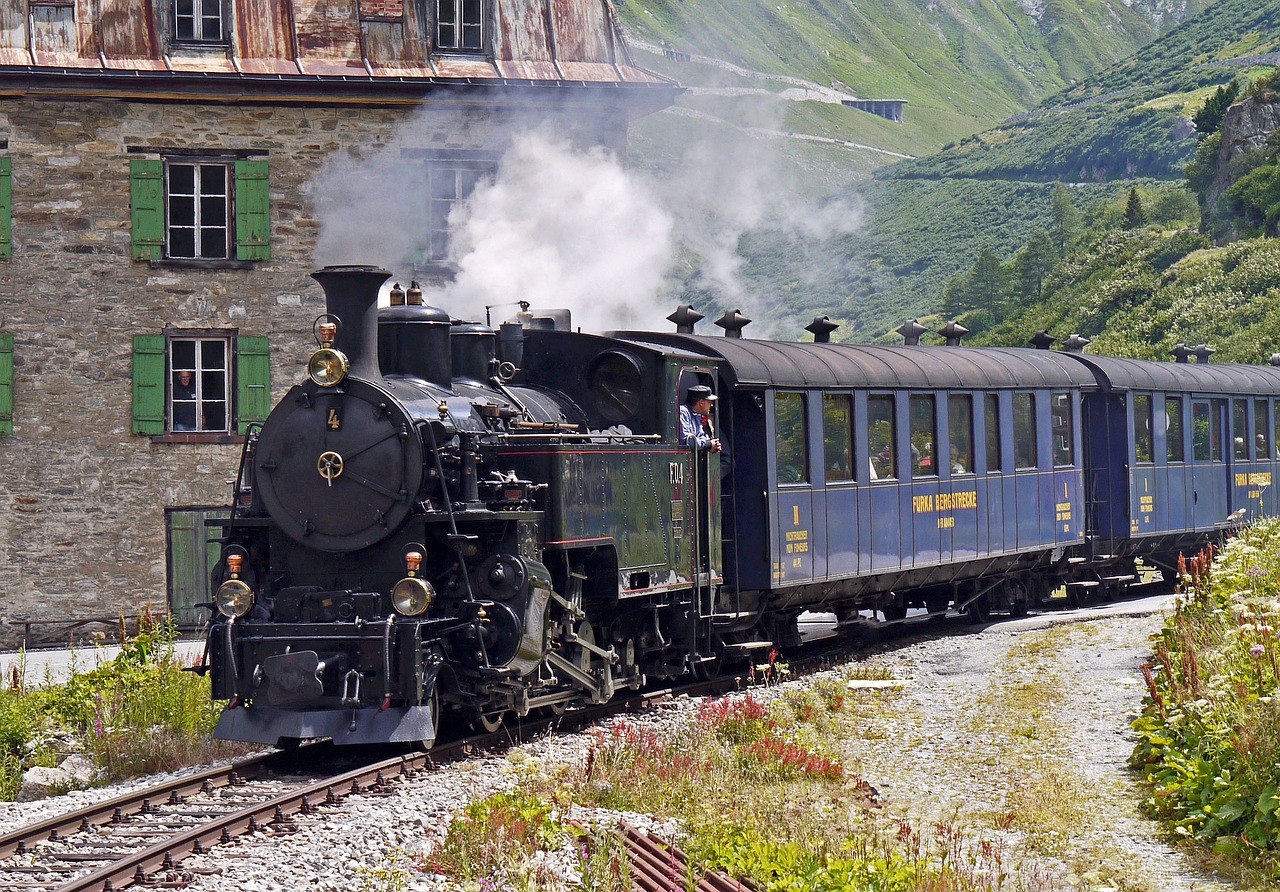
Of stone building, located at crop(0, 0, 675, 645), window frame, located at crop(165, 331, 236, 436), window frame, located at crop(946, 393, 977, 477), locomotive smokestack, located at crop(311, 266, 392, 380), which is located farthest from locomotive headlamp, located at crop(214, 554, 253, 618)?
window frame, located at crop(165, 331, 236, 436)

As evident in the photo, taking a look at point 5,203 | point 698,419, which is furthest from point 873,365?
point 5,203

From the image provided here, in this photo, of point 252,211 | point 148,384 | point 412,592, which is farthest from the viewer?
point 252,211

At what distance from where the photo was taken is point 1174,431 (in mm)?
19984

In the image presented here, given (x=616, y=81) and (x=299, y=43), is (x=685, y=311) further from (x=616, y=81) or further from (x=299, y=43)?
(x=299, y=43)

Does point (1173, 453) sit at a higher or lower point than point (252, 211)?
lower

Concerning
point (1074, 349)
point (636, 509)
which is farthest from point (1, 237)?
point (1074, 349)

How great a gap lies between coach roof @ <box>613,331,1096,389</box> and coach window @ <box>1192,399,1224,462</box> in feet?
8.92

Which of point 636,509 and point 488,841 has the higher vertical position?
point 636,509

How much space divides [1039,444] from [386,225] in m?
8.10

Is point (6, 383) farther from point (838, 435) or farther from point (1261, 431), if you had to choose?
point (1261, 431)

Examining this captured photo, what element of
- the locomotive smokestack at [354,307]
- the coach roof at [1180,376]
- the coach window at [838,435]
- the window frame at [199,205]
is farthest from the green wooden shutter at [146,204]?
the coach roof at [1180,376]

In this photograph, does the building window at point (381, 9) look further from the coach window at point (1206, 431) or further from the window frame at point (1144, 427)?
the coach window at point (1206, 431)

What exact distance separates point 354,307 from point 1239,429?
15414 mm

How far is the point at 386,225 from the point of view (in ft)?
59.8
